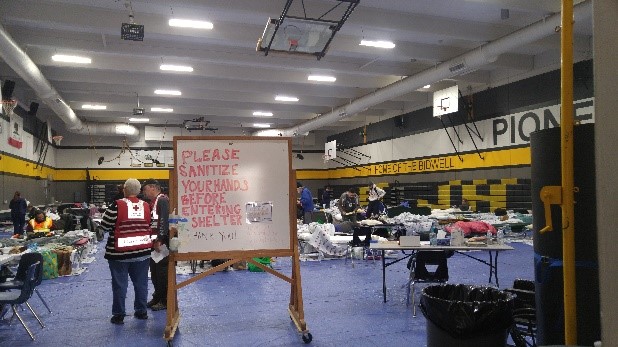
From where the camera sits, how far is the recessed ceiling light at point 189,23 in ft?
28.4

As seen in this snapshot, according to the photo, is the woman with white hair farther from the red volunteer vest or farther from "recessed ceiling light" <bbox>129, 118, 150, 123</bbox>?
"recessed ceiling light" <bbox>129, 118, 150, 123</bbox>

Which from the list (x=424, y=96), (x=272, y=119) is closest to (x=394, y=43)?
(x=424, y=96)

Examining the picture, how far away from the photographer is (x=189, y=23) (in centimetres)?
889

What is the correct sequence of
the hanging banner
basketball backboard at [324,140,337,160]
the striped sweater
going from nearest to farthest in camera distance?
the striped sweater
the hanging banner
basketball backboard at [324,140,337,160]

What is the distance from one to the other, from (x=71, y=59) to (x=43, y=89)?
62.3 inches

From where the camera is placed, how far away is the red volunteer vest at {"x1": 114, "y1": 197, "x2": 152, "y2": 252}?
4.71 metres

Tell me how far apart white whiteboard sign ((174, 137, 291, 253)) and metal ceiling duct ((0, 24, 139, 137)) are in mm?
6006

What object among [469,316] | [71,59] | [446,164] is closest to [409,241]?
[469,316]

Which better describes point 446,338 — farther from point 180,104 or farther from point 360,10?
point 180,104

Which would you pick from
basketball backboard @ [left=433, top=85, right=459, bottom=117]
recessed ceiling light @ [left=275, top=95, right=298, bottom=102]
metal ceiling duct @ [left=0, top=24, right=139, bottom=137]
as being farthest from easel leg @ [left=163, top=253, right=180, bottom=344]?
recessed ceiling light @ [left=275, top=95, right=298, bottom=102]

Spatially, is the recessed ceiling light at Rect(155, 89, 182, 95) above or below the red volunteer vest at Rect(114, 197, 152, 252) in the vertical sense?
above

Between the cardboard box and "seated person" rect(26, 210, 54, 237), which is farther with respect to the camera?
"seated person" rect(26, 210, 54, 237)

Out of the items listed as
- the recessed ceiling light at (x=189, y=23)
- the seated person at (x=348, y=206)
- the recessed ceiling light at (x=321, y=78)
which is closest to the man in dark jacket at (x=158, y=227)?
the recessed ceiling light at (x=189, y=23)

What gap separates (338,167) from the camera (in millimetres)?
24906
